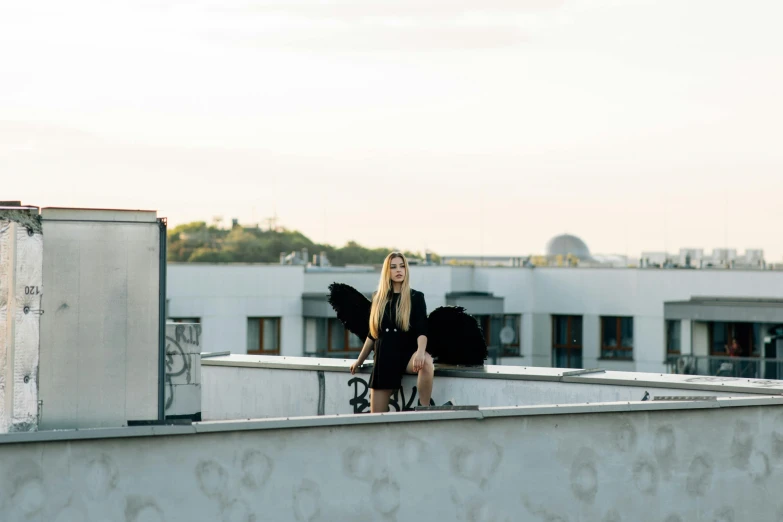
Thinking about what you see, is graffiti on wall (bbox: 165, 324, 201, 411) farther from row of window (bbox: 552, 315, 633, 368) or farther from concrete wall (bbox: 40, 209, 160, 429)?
row of window (bbox: 552, 315, 633, 368)

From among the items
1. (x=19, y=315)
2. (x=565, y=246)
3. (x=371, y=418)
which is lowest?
(x=371, y=418)

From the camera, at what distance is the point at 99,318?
262 inches

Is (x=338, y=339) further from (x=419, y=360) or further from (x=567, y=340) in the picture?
(x=419, y=360)

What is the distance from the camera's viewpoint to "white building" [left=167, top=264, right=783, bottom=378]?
45.4 meters

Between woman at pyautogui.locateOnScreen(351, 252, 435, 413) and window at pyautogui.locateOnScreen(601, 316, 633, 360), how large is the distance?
42.6 metres

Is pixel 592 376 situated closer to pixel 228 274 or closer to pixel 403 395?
pixel 403 395

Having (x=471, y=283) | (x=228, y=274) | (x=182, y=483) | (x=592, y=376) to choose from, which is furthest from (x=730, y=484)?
(x=471, y=283)

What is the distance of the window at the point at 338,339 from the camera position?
48.1 meters

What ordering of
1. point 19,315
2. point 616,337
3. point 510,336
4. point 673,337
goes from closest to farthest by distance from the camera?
1. point 19,315
2. point 673,337
3. point 616,337
4. point 510,336

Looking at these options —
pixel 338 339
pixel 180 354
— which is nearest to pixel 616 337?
pixel 338 339

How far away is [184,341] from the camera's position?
30.3 ft

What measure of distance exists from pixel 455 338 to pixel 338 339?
3912cm

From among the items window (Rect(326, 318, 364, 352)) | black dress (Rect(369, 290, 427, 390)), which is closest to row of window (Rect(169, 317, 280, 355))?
window (Rect(326, 318, 364, 352))

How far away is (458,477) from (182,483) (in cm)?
161
